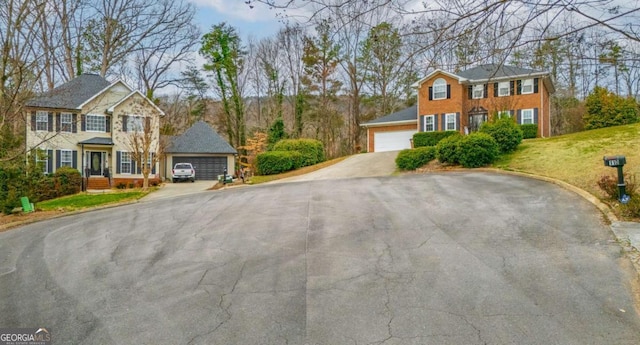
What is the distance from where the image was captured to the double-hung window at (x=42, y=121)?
80.7 feet

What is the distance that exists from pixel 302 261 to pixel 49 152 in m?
25.6

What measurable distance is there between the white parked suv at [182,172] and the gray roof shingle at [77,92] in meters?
7.42

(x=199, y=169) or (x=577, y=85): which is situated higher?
(x=577, y=85)

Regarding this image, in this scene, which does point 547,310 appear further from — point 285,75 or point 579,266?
point 285,75

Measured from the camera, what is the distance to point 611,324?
3893mm

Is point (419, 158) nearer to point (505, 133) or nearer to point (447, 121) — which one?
point (505, 133)

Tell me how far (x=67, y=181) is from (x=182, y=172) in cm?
727

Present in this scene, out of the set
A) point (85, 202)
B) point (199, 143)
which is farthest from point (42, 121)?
point (85, 202)

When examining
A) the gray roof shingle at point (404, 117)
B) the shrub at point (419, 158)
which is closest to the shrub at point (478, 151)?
the shrub at point (419, 158)

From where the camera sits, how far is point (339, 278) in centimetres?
522

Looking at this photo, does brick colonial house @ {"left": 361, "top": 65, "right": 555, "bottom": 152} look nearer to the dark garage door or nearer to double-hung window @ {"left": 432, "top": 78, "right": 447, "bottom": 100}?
double-hung window @ {"left": 432, "top": 78, "right": 447, "bottom": 100}

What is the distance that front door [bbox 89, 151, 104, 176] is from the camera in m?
26.8

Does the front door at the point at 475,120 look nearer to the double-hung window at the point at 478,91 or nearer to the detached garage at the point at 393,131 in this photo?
the double-hung window at the point at 478,91

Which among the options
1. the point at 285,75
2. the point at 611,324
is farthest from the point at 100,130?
the point at 611,324
